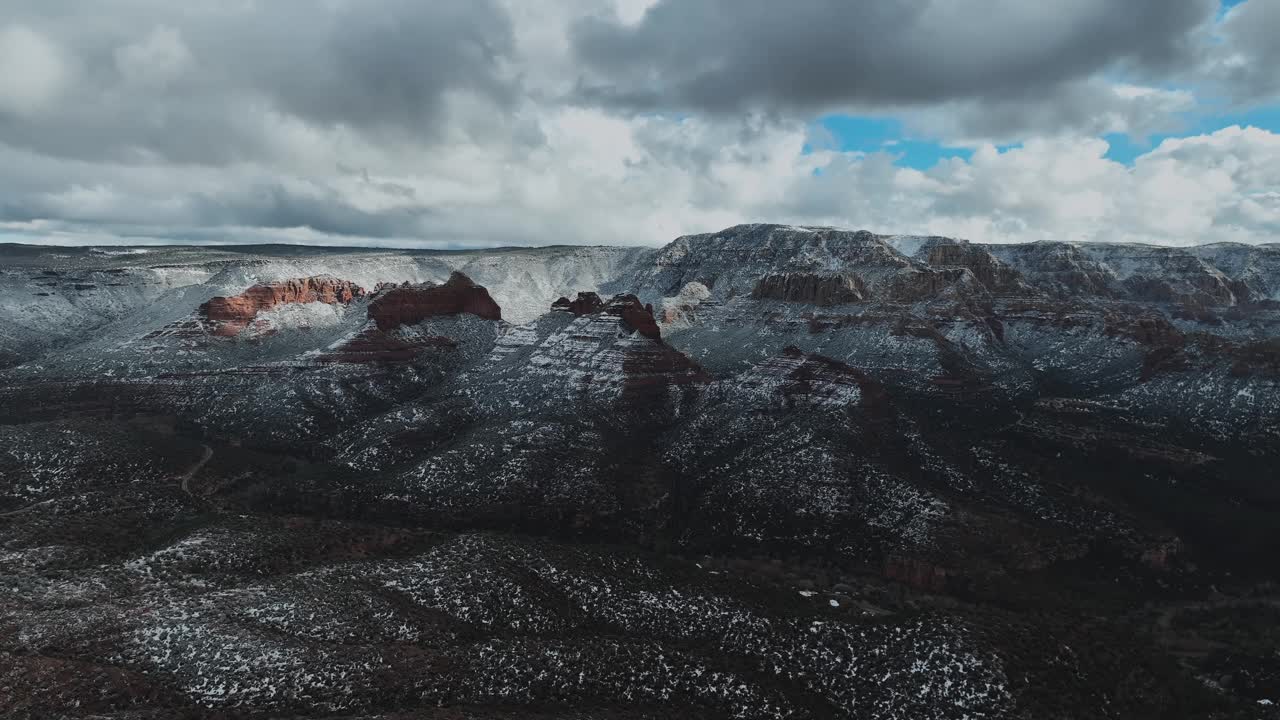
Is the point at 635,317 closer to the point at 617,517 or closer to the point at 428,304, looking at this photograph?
the point at 617,517

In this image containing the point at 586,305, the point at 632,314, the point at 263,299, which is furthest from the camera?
the point at 263,299

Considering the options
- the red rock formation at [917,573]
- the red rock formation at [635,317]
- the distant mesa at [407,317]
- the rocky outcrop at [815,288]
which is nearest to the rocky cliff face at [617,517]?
the red rock formation at [917,573]

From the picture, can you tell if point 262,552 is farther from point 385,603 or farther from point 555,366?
point 555,366

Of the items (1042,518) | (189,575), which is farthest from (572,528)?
(1042,518)

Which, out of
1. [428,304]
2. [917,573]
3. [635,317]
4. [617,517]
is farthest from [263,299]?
[917,573]

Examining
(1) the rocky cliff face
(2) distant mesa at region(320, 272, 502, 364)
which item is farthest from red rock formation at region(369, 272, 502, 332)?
(1) the rocky cliff face
